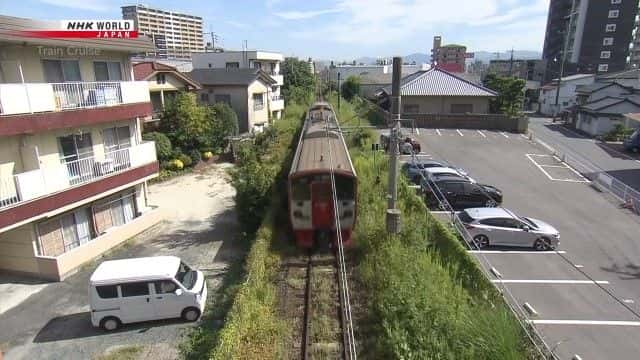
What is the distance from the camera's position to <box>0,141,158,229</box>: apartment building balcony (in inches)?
438

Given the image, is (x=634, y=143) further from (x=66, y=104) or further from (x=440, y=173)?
(x=66, y=104)

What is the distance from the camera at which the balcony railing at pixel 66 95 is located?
11.1 meters

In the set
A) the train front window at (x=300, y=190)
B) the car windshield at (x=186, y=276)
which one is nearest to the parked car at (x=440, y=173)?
the train front window at (x=300, y=190)

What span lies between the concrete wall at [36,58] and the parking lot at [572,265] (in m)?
14.3

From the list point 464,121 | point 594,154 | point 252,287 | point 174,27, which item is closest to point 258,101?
point 464,121

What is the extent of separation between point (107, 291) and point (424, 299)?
24.5 feet

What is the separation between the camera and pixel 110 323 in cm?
1016

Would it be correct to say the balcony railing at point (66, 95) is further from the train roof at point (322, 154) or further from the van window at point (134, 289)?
the train roof at point (322, 154)

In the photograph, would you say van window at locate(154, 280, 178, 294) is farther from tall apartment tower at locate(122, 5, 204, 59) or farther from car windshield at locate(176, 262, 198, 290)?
tall apartment tower at locate(122, 5, 204, 59)

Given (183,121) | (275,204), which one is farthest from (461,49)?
(275,204)

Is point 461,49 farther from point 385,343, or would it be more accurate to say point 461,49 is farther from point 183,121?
point 385,343

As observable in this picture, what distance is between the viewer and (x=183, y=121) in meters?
25.9

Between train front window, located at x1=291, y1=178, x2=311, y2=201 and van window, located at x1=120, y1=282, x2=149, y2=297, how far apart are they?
502 centimetres

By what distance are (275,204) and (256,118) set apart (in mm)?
22690
